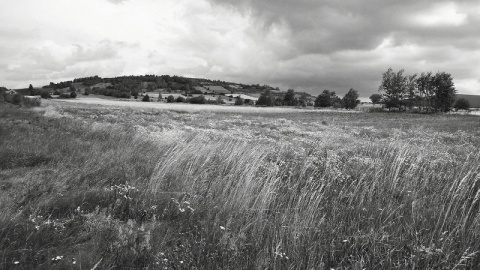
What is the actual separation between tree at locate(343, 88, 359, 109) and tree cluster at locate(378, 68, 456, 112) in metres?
40.8

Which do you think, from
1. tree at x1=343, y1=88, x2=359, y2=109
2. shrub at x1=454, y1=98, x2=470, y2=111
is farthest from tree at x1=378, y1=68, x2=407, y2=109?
shrub at x1=454, y1=98, x2=470, y2=111

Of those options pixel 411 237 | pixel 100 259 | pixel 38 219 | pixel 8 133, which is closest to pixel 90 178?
pixel 38 219

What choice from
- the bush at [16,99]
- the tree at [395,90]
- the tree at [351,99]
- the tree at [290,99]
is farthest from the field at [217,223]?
the tree at [290,99]

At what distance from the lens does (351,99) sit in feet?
473

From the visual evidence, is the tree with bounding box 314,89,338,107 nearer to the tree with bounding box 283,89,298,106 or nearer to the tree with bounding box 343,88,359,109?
the tree with bounding box 343,88,359,109

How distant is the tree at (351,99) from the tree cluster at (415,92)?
134 ft

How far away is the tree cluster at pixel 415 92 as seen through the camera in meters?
97.4

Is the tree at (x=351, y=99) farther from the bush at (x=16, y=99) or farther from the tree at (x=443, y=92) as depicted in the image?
the bush at (x=16, y=99)

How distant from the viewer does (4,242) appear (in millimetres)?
3625

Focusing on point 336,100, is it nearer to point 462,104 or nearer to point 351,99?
point 351,99

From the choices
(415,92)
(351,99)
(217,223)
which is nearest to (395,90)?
(415,92)

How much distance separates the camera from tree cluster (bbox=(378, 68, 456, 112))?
9738 centimetres

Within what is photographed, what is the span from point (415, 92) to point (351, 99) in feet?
144

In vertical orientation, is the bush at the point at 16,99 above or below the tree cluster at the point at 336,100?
below
